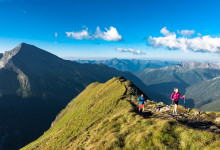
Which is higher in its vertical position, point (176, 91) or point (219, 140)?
point (176, 91)

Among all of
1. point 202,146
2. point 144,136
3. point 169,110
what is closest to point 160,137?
point 144,136

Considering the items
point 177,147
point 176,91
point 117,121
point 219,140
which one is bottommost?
point 117,121

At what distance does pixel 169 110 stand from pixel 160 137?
1685 centimetres

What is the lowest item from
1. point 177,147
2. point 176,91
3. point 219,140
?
point 177,147

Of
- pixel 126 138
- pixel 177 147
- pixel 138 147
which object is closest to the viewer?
pixel 177 147

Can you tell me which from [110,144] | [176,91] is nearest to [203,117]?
[176,91]

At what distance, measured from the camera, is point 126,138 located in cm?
1988

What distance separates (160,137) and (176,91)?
1157 cm

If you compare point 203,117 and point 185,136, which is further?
point 203,117

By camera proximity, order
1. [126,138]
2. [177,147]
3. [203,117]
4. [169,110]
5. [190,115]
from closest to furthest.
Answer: [177,147] < [126,138] < [203,117] < [190,115] < [169,110]

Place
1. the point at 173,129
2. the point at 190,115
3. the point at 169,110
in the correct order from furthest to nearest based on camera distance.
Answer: the point at 169,110 < the point at 190,115 < the point at 173,129

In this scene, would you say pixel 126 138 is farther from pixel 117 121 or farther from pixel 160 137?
pixel 117 121

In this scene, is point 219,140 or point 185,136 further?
point 185,136

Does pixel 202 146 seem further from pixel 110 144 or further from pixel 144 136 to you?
pixel 110 144
